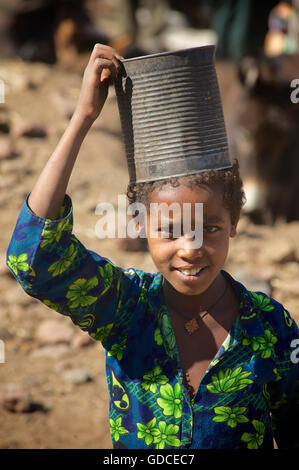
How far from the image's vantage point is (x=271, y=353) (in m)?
1.73

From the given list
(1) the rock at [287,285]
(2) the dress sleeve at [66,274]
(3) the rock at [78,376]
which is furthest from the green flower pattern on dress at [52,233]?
(1) the rock at [287,285]

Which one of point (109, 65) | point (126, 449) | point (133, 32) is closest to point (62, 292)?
point (126, 449)

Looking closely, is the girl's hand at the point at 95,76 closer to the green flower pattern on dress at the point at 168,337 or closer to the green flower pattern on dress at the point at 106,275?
the green flower pattern on dress at the point at 106,275

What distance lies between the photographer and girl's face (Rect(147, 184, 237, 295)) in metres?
1.63

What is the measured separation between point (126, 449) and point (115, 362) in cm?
27

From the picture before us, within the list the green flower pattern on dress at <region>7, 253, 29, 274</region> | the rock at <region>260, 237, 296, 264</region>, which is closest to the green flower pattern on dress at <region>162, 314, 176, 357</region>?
the green flower pattern on dress at <region>7, 253, 29, 274</region>

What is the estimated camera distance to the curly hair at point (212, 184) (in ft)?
5.45

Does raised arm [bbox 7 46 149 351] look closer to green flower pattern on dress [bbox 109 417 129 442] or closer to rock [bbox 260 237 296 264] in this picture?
green flower pattern on dress [bbox 109 417 129 442]

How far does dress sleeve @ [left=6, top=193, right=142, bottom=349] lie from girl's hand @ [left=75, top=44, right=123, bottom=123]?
25 centimetres

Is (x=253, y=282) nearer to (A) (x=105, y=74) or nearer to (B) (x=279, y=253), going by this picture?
(B) (x=279, y=253)

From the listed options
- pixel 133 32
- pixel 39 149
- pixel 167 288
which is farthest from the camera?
pixel 133 32

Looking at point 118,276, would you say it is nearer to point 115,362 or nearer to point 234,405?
point 115,362

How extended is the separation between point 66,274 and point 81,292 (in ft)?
0.25

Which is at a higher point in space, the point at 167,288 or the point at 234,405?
the point at 167,288
